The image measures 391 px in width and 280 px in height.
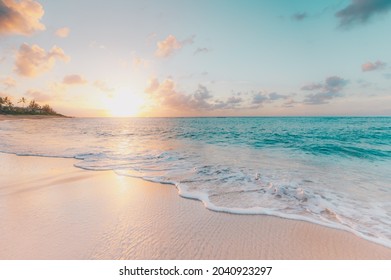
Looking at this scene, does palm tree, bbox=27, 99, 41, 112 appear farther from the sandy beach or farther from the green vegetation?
the sandy beach

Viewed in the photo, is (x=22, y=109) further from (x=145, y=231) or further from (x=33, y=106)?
(x=145, y=231)

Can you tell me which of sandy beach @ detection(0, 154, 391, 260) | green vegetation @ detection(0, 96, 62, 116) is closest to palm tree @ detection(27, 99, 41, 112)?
green vegetation @ detection(0, 96, 62, 116)

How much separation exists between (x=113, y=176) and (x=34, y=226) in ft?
10.6

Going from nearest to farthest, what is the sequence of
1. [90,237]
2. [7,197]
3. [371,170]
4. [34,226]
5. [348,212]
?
[90,237]
[34,226]
[348,212]
[7,197]
[371,170]

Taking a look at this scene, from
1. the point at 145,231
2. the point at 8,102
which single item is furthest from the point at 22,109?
the point at 145,231

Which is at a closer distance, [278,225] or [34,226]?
[34,226]

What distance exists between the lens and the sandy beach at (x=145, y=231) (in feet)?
9.80

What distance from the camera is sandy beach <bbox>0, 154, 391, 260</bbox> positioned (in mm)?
2988

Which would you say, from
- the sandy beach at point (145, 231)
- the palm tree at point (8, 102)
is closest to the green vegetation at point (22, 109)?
the palm tree at point (8, 102)
